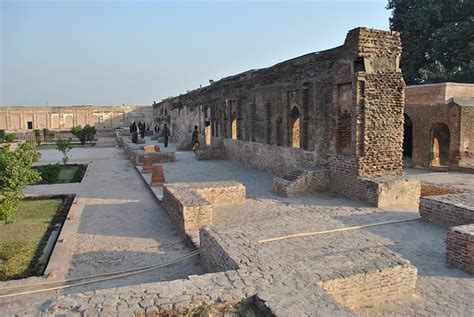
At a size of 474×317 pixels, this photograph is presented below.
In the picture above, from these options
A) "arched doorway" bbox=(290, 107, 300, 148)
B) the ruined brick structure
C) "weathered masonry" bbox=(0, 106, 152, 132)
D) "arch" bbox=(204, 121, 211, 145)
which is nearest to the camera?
"arched doorway" bbox=(290, 107, 300, 148)

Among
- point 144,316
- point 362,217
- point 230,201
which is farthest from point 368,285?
point 230,201

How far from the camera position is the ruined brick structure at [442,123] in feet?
53.7

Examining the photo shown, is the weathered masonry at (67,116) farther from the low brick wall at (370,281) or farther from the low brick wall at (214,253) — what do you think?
the low brick wall at (370,281)

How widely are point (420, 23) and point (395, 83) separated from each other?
56.5 ft

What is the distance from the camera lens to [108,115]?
175 feet

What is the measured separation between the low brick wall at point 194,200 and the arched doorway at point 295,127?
3944 mm

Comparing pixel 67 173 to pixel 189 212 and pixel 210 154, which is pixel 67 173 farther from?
pixel 189 212

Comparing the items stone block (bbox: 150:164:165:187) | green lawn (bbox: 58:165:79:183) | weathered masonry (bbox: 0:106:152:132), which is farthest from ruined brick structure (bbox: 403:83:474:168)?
weathered masonry (bbox: 0:106:152:132)

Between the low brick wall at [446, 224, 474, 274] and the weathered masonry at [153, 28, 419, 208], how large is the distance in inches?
122

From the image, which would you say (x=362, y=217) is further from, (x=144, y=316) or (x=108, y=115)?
(x=108, y=115)

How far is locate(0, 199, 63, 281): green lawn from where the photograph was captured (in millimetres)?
5910

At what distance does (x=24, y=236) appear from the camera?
7.43 m

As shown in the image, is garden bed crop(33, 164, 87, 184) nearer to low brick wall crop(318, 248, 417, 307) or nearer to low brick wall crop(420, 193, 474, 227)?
low brick wall crop(420, 193, 474, 227)

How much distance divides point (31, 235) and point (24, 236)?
12 cm
